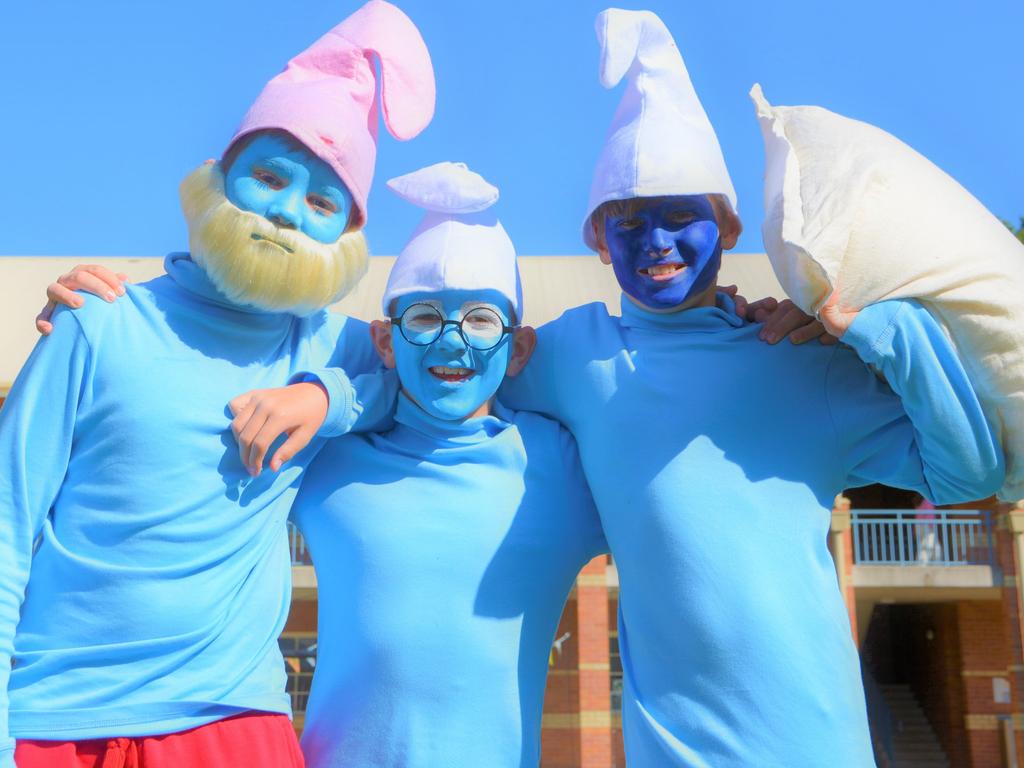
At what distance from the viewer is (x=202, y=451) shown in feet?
10.2

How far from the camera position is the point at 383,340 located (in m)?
3.60

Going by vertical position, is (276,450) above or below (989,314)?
below

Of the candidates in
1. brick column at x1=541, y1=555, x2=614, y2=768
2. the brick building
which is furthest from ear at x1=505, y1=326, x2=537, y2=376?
brick column at x1=541, y1=555, x2=614, y2=768

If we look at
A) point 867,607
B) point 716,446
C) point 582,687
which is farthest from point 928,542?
point 716,446

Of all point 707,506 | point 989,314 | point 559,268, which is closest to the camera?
point 989,314

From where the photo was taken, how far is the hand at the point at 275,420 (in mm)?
3090

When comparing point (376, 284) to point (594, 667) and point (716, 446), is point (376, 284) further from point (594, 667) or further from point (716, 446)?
point (716, 446)

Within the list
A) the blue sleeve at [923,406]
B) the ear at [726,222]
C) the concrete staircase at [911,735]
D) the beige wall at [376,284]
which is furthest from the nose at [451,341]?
the concrete staircase at [911,735]

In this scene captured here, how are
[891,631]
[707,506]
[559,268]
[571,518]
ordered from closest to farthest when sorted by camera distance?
[707,506] → [571,518] → [559,268] → [891,631]

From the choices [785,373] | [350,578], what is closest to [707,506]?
[785,373]

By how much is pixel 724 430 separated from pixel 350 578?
108 centimetres

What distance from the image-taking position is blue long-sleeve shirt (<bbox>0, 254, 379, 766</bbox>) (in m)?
2.93

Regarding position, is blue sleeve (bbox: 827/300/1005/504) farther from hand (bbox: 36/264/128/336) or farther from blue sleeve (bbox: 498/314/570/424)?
hand (bbox: 36/264/128/336)

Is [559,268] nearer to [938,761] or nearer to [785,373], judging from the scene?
[938,761]
